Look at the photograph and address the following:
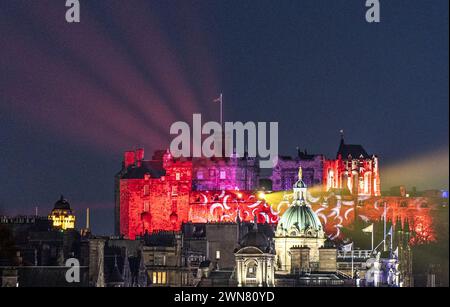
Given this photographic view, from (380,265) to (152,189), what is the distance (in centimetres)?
3835

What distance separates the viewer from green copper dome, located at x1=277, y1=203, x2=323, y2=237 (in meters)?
115

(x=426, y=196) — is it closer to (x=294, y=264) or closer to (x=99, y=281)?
(x=294, y=264)

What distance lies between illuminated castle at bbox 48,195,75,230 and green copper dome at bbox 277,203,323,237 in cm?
3001

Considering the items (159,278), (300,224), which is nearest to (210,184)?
(300,224)

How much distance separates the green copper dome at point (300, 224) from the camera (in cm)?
11531

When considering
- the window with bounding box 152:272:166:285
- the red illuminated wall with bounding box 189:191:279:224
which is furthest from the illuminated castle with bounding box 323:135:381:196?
the window with bounding box 152:272:166:285

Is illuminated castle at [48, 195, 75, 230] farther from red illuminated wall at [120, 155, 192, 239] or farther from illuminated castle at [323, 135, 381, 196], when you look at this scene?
illuminated castle at [323, 135, 381, 196]

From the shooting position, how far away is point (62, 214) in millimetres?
145250

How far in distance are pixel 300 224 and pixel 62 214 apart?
3417cm

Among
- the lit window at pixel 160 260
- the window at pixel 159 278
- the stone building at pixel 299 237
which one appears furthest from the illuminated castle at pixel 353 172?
the window at pixel 159 278

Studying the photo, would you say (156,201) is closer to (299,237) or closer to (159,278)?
(299,237)

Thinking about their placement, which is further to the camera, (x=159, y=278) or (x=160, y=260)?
(x=160, y=260)
